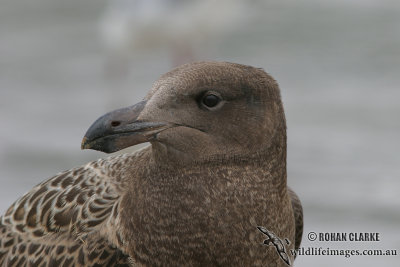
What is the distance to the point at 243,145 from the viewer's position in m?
4.82

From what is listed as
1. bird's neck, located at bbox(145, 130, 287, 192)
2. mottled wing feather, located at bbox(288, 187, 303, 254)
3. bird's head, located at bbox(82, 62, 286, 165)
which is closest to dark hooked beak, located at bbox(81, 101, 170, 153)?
bird's head, located at bbox(82, 62, 286, 165)

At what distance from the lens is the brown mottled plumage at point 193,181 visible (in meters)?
4.71

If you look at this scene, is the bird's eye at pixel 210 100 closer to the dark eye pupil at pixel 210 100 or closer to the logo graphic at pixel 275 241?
the dark eye pupil at pixel 210 100

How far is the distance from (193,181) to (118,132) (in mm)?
484

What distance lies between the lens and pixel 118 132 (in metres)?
4.61

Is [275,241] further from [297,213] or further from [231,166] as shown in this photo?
[297,213]

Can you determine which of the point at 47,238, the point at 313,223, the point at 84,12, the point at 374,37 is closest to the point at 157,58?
the point at 84,12

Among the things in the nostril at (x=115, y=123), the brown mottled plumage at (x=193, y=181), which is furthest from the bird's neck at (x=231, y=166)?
the nostril at (x=115, y=123)

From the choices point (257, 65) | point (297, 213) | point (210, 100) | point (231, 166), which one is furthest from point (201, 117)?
point (257, 65)

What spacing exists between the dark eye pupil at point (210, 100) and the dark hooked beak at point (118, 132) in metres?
0.27

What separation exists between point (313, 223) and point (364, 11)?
706 cm

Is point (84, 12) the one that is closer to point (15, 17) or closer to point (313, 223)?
point (15, 17)

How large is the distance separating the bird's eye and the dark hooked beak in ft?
0.87

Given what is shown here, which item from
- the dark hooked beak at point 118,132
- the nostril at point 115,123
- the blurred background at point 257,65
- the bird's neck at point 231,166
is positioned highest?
the nostril at point 115,123
